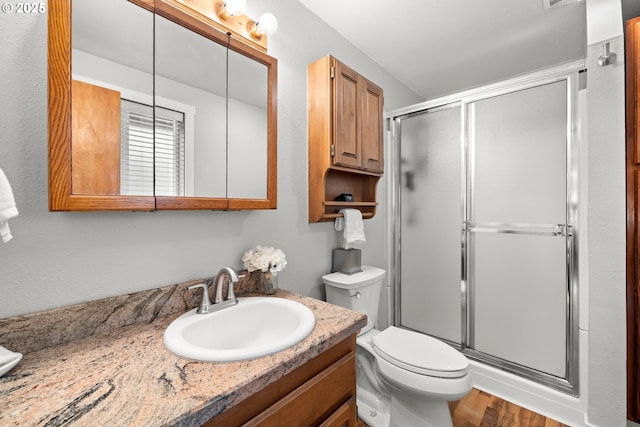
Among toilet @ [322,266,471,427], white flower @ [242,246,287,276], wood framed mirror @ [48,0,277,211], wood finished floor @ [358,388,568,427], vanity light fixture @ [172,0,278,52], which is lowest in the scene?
wood finished floor @ [358,388,568,427]

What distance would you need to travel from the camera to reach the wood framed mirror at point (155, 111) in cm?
81

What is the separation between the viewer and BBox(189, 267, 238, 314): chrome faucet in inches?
41.2

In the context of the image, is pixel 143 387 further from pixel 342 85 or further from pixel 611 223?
pixel 611 223

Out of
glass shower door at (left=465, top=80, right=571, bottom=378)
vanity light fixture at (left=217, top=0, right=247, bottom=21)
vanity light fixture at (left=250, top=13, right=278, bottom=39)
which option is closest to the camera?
vanity light fixture at (left=217, top=0, right=247, bottom=21)

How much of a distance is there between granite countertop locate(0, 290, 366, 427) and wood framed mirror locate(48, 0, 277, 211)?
41 cm

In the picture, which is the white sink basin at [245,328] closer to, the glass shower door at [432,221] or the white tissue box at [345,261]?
the white tissue box at [345,261]

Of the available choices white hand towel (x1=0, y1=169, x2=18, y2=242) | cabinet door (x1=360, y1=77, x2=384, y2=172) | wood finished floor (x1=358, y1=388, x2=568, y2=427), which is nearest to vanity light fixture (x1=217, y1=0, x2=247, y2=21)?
cabinet door (x1=360, y1=77, x2=384, y2=172)

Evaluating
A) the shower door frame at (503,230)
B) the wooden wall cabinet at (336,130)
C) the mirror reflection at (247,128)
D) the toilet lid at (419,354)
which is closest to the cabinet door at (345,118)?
the wooden wall cabinet at (336,130)

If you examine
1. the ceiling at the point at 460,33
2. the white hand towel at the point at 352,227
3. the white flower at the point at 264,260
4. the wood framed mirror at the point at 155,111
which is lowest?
the white flower at the point at 264,260

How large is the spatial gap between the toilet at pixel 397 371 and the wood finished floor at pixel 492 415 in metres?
0.22

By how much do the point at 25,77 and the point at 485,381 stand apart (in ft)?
8.96

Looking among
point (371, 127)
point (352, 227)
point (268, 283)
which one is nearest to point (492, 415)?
point (352, 227)

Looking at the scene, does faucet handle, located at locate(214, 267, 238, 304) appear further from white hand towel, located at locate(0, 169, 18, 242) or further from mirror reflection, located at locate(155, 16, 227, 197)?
white hand towel, located at locate(0, 169, 18, 242)

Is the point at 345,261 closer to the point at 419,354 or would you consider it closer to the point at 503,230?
the point at 419,354
